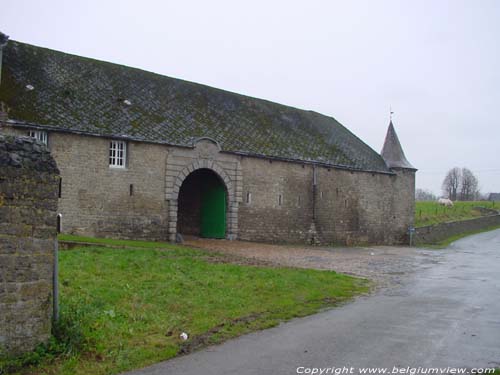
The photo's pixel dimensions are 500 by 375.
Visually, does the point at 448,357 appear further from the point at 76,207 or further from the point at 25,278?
the point at 76,207

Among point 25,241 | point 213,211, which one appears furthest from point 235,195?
point 25,241

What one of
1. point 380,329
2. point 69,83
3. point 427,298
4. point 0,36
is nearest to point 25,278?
point 380,329

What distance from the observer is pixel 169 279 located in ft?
34.9

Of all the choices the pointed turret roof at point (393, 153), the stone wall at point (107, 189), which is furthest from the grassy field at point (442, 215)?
the stone wall at point (107, 189)

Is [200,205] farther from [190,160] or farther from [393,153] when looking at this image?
[393,153]

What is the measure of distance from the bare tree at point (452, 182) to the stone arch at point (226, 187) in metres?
74.5

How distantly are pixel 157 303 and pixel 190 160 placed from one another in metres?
14.0

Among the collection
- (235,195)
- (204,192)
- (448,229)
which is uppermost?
(204,192)

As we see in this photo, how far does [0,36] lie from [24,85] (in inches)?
109

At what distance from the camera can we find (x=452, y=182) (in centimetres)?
9212

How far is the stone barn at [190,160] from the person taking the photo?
63.2 ft

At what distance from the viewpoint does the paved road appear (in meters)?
6.30

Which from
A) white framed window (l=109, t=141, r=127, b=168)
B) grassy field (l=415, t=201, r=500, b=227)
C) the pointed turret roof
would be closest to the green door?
white framed window (l=109, t=141, r=127, b=168)

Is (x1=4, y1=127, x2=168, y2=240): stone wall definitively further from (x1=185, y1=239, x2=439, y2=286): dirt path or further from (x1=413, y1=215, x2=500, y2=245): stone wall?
(x1=413, y1=215, x2=500, y2=245): stone wall
